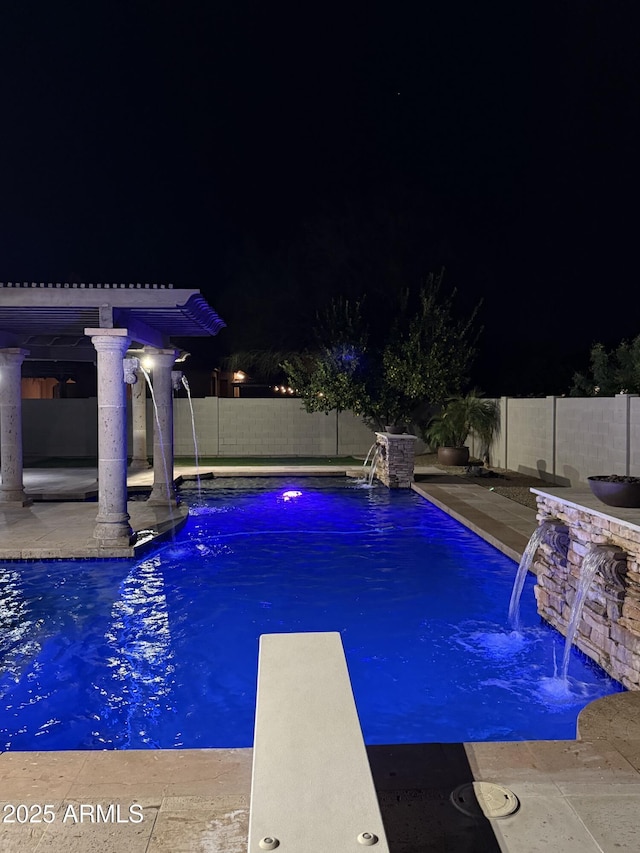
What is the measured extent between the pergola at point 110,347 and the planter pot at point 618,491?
17.9 feet

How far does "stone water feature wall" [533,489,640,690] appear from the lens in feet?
15.2

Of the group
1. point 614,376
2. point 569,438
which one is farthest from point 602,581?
point 614,376

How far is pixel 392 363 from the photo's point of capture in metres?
18.6

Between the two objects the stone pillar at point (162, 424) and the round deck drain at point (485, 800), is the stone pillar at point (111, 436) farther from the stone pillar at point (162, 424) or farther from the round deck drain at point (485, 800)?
the round deck drain at point (485, 800)

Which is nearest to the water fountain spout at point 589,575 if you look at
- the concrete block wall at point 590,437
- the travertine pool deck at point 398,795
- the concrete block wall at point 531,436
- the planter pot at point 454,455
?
the travertine pool deck at point 398,795

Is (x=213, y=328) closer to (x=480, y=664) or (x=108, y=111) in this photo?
(x=480, y=664)

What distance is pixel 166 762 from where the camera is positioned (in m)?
3.38

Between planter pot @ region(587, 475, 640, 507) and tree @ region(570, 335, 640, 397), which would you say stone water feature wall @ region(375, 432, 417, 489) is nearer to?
tree @ region(570, 335, 640, 397)

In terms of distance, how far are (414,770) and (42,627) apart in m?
4.30

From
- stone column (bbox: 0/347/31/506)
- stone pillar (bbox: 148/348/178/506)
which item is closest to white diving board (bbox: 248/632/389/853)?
stone pillar (bbox: 148/348/178/506)

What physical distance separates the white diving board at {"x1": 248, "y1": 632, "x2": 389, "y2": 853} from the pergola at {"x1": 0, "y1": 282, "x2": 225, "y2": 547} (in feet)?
20.9

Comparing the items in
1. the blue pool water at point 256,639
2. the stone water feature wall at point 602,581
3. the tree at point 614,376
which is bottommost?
the blue pool water at point 256,639

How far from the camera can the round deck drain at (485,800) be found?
2865mm

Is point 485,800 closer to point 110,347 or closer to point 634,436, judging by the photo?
point 110,347
